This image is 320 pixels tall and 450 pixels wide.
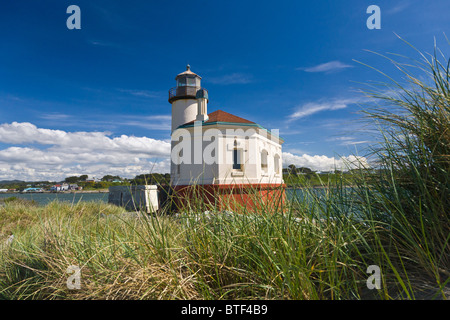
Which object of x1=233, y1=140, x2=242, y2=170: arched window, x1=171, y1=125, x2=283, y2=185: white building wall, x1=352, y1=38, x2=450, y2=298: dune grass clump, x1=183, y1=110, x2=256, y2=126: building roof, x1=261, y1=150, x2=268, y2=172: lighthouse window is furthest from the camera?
x1=183, y1=110, x2=256, y2=126: building roof

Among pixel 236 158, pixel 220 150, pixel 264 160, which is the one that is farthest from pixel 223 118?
pixel 264 160

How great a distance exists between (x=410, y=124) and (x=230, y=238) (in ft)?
6.01

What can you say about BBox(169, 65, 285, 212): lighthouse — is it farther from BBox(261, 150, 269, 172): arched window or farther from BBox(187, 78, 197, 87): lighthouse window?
BBox(187, 78, 197, 87): lighthouse window

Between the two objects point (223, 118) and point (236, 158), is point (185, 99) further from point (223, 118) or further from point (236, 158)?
point (236, 158)

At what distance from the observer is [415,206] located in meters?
1.90

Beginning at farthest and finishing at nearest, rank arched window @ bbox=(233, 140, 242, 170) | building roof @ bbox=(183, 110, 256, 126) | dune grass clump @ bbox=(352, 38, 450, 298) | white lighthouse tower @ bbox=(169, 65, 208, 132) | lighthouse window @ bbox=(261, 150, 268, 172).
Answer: white lighthouse tower @ bbox=(169, 65, 208, 132)
building roof @ bbox=(183, 110, 256, 126)
lighthouse window @ bbox=(261, 150, 268, 172)
arched window @ bbox=(233, 140, 242, 170)
dune grass clump @ bbox=(352, 38, 450, 298)

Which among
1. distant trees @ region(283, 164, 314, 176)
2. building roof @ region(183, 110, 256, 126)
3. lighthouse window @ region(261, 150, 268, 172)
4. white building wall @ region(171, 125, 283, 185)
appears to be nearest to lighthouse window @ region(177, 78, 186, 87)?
building roof @ region(183, 110, 256, 126)

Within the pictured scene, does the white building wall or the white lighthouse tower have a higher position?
the white lighthouse tower

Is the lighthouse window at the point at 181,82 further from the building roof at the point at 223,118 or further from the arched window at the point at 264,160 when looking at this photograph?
the arched window at the point at 264,160

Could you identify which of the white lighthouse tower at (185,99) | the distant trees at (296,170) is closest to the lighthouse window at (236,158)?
the white lighthouse tower at (185,99)

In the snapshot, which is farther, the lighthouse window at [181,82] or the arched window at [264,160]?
the lighthouse window at [181,82]

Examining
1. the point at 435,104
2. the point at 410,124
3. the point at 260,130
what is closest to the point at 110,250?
the point at 410,124
